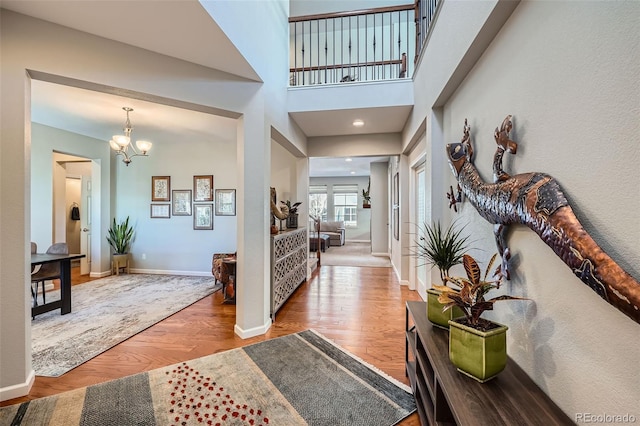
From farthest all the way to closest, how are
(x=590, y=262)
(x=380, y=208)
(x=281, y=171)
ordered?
(x=380, y=208), (x=281, y=171), (x=590, y=262)

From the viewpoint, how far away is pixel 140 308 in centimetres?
346

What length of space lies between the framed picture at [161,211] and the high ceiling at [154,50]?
1.34 metres

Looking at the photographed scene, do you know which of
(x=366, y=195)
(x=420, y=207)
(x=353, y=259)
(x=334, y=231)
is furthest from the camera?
(x=334, y=231)

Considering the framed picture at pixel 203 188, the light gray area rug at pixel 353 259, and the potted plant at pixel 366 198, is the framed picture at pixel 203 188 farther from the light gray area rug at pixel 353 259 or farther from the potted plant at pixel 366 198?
the potted plant at pixel 366 198

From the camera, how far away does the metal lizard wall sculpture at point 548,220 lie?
0.71 m

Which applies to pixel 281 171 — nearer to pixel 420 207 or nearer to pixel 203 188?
pixel 203 188

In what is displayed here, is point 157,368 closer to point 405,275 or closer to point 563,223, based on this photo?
point 563,223

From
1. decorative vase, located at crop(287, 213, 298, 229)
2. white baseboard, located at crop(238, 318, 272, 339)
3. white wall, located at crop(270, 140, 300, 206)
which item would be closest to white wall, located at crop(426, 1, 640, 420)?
white baseboard, located at crop(238, 318, 272, 339)

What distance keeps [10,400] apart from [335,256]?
613 cm

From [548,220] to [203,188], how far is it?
5.40 meters

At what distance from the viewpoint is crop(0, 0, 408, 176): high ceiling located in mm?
1741

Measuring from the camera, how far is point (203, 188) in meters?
5.30

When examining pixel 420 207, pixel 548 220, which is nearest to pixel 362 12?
pixel 420 207

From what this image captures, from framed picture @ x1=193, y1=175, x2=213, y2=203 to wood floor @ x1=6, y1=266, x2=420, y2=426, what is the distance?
208cm
